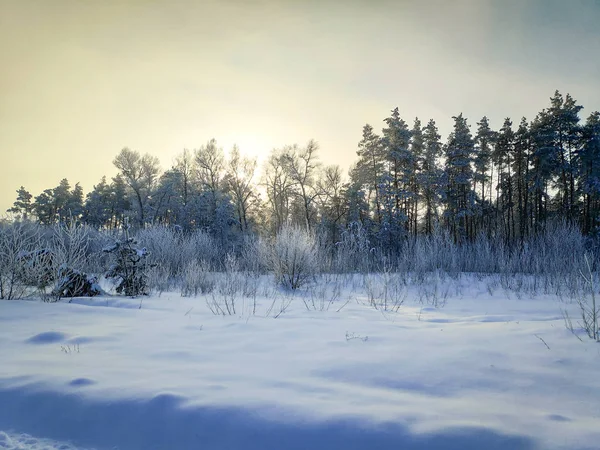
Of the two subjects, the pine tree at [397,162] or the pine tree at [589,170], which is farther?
the pine tree at [397,162]

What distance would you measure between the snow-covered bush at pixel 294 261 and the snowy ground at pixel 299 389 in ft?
20.2

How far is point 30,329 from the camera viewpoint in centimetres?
375

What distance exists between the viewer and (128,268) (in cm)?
808

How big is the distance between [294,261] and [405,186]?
2045 centimetres

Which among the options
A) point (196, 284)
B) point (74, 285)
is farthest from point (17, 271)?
point (196, 284)

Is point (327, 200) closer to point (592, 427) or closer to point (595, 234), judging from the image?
point (595, 234)

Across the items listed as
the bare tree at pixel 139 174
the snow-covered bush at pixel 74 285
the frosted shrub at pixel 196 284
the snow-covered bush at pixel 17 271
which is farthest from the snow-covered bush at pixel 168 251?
the bare tree at pixel 139 174

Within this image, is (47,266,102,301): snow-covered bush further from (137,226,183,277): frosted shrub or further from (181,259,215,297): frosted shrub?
(137,226,183,277): frosted shrub

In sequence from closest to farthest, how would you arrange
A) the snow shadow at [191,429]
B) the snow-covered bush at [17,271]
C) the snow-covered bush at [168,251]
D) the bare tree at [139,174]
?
the snow shadow at [191,429], the snow-covered bush at [17,271], the snow-covered bush at [168,251], the bare tree at [139,174]

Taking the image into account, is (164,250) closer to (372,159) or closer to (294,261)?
(294,261)

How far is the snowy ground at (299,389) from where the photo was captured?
165cm

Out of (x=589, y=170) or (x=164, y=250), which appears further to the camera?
(x=589, y=170)

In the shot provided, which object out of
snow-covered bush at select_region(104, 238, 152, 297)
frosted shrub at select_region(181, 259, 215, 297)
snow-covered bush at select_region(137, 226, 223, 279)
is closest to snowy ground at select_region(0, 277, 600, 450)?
snow-covered bush at select_region(104, 238, 152, 297)

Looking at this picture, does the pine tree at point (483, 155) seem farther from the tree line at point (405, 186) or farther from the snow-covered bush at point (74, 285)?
the snow-covered bush at point (74, 285)
